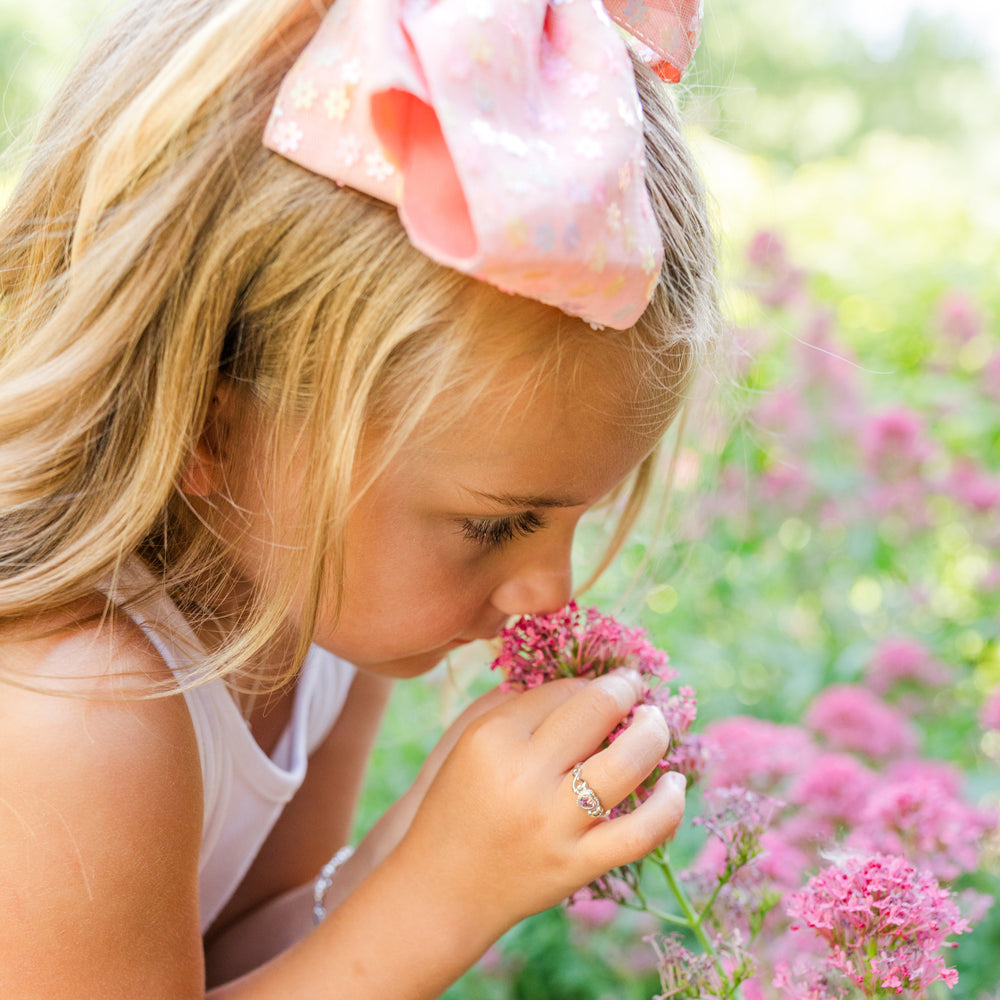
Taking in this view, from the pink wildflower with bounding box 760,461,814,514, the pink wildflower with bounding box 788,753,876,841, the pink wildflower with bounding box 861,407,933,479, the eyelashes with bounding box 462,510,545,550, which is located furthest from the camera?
the pink wildflower with bounding box 760,461,814,514

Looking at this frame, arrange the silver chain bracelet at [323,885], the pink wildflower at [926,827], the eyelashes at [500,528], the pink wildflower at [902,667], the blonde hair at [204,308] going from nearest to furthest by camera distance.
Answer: the blonde hair at [204,308] → the eyelashes at [500,528] → the pink wildflower at [926,827] → the silver chain bracelet at [323,885] → the pink wildflower at [902,667]

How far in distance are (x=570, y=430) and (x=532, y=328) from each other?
0.33 feet

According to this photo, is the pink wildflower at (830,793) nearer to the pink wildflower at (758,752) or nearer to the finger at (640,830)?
the pink wildflower at (758,752)

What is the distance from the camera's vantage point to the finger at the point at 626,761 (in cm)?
98

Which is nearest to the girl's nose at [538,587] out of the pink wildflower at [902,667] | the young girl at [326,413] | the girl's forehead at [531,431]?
the young girl at [326,413]

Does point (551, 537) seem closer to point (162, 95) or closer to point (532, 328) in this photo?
point (532, 328)

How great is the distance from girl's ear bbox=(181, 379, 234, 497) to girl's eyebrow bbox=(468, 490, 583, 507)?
259mm

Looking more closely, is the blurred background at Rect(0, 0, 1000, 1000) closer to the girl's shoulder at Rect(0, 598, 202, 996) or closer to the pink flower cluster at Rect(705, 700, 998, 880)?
the pink flower cluster at Rect(705, 700, 998, 880)

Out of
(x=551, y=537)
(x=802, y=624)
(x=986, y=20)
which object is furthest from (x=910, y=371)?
(x=986, y=20)

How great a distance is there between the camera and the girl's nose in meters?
1.15

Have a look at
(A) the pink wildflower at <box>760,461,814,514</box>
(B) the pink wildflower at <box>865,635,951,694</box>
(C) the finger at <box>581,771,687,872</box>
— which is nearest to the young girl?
(C) the finger at <box>581,771,687,872</box>

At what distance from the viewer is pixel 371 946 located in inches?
43.4

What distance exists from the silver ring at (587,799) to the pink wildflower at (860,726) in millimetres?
1028

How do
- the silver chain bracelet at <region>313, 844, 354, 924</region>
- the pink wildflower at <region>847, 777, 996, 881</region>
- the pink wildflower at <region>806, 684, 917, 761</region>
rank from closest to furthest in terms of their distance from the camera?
the pink wildflower at <region>847, 777, 996, 881</region> < the silver chain bracelet at <region>313, 844, 354, 924</region> < the pink wildflower at <region>806, 684, 917, 761</region>
